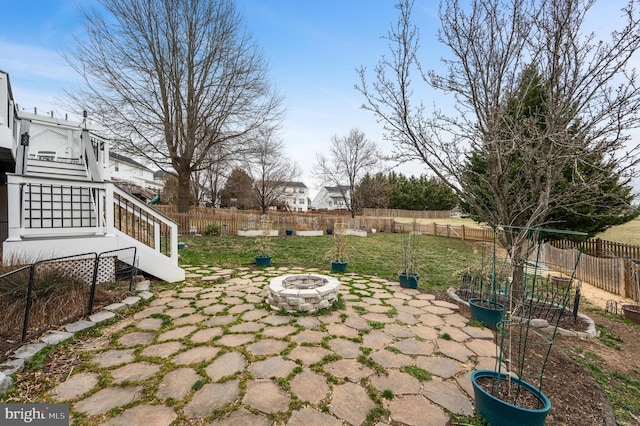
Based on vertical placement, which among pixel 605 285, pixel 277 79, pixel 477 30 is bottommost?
pixel 605 285

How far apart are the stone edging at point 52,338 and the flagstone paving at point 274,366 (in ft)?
0.81

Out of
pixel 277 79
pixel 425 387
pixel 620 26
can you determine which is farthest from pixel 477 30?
pixel 277 79

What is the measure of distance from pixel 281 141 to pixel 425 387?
1723cm

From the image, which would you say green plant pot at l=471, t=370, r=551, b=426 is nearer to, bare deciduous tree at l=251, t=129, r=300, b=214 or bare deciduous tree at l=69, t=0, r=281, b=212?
bare deciduous tree at l=69, t=0, r=281, b=212

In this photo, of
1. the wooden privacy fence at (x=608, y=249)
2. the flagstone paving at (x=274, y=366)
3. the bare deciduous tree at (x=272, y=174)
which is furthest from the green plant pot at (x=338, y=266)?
the bare deciduous tree at (x=272, y=174)

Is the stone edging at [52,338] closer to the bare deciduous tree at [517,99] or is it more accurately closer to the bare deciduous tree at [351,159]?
the bare deciduous tree at [517,99]

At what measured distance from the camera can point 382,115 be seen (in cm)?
509

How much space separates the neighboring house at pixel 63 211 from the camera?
4.00m

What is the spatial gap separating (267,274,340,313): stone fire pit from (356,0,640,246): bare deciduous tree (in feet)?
9.11

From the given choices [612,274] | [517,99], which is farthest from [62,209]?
[612,274]

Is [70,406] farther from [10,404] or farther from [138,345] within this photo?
[138,345]

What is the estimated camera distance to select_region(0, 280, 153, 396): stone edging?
2.26 m

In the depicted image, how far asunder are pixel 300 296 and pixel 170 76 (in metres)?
10.7

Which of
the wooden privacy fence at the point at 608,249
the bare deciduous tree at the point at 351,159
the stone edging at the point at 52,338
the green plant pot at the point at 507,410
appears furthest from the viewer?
the bare deciduous tree at the point at 351,159
